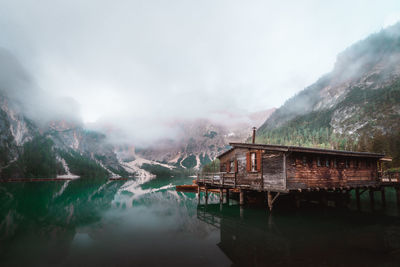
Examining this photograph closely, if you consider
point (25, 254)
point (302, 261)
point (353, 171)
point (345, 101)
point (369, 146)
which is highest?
point (345, 101)

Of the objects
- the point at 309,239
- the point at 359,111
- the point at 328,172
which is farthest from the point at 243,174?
the point at 359,111

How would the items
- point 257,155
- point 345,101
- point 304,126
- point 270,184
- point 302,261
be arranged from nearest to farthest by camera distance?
1. point 302,261
2. point 270,184
3. point 257,155
4. point 345,101
5. point 304,126

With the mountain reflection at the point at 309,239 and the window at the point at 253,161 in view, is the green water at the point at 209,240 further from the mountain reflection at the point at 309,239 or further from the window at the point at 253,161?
the window at the point at 253,161

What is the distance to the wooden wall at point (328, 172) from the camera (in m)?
20.7

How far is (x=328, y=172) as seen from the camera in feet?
74.6

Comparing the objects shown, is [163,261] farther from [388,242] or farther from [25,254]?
[388,242]

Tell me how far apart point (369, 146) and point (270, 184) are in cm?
7386

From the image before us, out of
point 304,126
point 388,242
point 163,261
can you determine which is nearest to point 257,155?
point 388,242

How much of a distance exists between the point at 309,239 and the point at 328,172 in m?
11.1

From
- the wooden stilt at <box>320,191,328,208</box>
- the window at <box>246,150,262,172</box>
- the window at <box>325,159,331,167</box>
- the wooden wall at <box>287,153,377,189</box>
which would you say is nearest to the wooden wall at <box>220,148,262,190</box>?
the window at <box>246,150,262,172</box>

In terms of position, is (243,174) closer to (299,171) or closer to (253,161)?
(253,161)

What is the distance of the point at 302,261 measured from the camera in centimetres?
1060

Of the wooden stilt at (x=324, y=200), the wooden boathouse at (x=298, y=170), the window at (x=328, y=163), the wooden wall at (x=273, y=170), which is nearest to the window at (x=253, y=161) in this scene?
the wooden boathouse at (x=298, y=170)

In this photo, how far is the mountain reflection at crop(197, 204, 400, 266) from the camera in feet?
35.6
